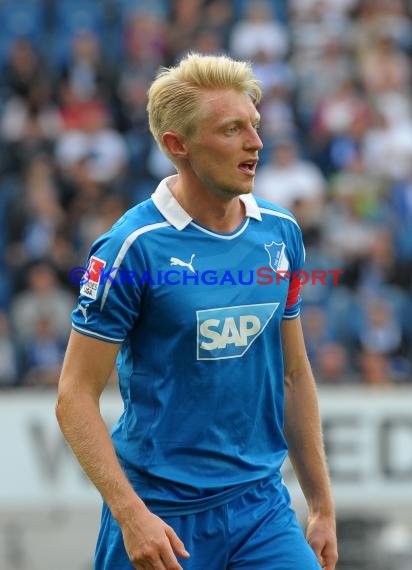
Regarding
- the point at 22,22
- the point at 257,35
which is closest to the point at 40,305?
the point at 257,35

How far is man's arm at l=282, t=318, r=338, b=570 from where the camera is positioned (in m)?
3.86

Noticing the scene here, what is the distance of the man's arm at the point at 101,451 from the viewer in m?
3.38

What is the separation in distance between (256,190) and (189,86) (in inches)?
320

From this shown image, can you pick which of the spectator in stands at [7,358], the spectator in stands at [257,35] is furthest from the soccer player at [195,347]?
the spectator in stands at [257,35]

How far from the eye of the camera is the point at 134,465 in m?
3.67

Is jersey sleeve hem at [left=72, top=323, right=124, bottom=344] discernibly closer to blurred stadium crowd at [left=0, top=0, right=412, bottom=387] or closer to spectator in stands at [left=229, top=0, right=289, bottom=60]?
blurred stadium crowd at [left=0, top=0, right=412, bottom=387]

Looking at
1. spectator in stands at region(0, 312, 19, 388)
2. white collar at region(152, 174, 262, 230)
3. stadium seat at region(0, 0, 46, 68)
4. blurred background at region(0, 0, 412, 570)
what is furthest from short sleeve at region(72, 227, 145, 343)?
stadium seat at region(0, 0, 46, 68)

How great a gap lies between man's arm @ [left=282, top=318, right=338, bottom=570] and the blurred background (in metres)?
4.59

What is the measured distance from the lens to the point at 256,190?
1171 cm

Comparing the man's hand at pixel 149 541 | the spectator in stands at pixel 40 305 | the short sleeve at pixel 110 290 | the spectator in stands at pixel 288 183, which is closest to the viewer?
the man's hand at pixel 149 541

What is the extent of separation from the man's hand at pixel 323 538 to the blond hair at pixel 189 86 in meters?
1.21

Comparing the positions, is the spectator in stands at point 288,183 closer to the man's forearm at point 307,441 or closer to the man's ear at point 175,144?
the man's forearm at point 307,441

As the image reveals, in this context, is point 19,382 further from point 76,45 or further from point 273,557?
point 273,557

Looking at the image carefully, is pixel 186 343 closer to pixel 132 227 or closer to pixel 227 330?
pixel 227 330
